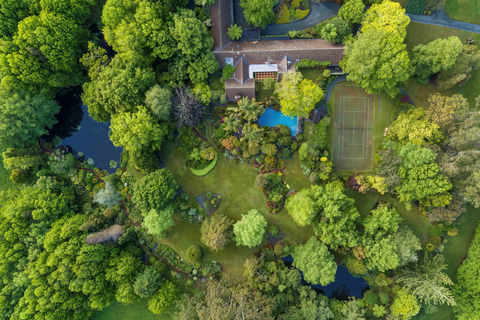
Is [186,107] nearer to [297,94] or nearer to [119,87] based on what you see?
[119,87]

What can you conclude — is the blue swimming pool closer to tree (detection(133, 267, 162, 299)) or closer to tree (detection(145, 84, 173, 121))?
tree (detection(145, 84, 173, 121))

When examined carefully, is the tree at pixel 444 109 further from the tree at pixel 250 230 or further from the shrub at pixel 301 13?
the tree at pixel 250 230

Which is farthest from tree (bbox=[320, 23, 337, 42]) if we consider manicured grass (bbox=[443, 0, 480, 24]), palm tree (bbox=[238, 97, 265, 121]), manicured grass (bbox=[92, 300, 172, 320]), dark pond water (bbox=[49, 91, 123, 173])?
manicured grass (bbox=[92, 300, 172, 320])

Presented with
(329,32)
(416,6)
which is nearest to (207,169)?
(329,32)

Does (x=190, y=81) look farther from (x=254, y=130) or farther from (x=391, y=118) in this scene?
(x=391, y=118)

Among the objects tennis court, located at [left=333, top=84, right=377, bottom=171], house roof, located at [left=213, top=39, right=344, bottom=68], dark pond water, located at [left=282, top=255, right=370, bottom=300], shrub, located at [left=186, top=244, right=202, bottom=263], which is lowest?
dark pond water, located at [left=282, top=255, right=370, bottom=300]
